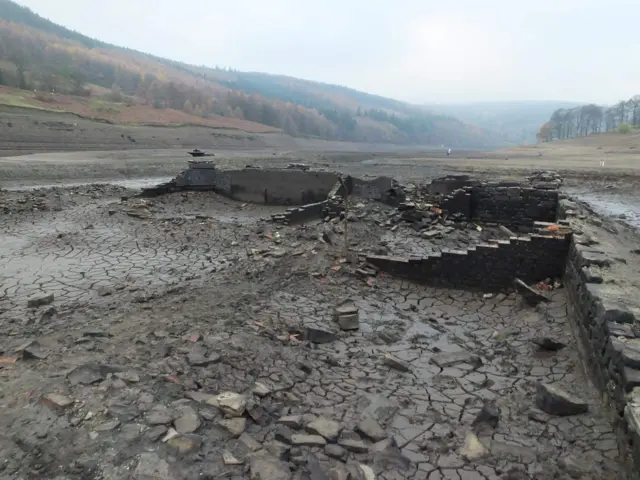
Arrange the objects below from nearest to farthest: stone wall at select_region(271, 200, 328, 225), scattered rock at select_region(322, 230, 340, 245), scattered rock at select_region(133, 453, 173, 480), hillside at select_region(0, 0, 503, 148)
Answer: scattered rock at select_region(133, 453, 173, 480) < scattered rock at select_region(322, 230, 340, 245) < stone wall at select_region(271, 200, 328, 225) < hillside at select_region(0, 0, 503, 148)

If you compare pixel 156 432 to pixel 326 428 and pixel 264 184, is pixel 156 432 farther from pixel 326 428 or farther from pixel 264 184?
pixel 264 184

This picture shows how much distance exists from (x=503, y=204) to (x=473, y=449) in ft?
33.7

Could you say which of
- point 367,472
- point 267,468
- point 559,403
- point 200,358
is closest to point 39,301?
point 200,358

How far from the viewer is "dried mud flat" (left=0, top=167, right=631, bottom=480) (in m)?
3.49

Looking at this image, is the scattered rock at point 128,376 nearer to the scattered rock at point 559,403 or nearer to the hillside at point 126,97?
the scattered rock at point 559,403

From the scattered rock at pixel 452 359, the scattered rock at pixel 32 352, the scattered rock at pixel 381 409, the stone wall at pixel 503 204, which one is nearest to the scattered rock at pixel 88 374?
the scattered rock at pixel 32 352

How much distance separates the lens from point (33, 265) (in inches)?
327

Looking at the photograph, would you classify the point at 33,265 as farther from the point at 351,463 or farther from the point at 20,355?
the point at 351,463

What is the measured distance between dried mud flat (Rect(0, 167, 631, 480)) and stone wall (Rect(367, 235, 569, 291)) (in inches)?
11.6

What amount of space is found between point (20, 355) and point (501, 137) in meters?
198

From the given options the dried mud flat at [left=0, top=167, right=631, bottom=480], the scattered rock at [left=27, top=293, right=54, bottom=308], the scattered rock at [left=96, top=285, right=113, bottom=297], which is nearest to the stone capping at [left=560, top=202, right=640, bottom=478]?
the dried mud flat at [left=0, top=167, right=631, bottom=480]

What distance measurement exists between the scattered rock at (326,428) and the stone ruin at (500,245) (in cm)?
221

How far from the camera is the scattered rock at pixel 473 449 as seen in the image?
12.5 feet

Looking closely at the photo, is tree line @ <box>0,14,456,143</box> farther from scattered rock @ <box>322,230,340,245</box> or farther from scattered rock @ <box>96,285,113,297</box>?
scattered rock @ <box>96,285,113,297</box>
